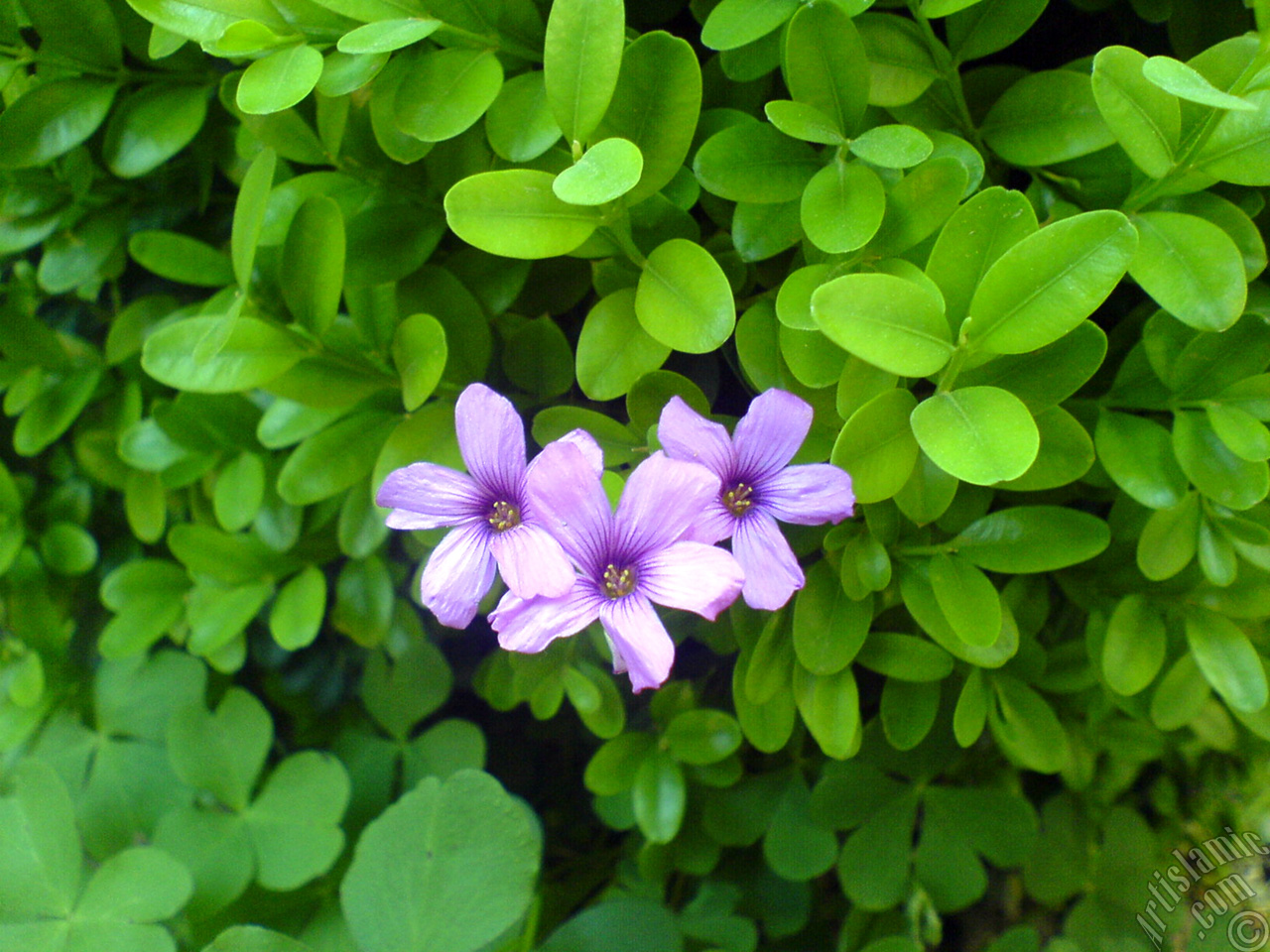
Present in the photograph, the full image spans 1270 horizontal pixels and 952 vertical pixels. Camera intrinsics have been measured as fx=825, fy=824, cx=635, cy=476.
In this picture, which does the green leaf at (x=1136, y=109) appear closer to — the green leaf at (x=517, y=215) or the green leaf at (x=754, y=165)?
the green leaf at (x=754, y=165)

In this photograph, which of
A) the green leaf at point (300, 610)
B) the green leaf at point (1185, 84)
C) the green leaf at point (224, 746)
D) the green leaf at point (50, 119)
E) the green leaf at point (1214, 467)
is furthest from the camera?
the green leaf at point (224, 746)

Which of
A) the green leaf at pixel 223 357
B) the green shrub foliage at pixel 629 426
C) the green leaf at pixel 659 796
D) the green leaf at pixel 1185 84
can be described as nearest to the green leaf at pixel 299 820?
the green shrub foliage at pixel 629 426

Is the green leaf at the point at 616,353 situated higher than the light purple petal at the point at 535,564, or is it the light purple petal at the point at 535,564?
the green leaf at the point at 616,353

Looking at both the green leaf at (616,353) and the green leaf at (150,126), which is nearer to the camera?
the green leaf at (616,353)

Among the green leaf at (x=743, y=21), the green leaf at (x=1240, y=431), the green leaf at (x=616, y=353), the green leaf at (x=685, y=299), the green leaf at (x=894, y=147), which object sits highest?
the green leaf at (x=743, y=21)

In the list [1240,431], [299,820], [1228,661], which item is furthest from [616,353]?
[299,820]

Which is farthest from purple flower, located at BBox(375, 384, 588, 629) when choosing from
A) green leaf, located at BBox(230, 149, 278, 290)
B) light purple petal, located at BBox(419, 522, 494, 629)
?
green leaf, located at BBox(230, 149, 278, 290)

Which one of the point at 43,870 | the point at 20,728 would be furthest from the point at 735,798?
the point at 20,728

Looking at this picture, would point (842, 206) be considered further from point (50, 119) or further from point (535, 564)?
point (50, 119)
